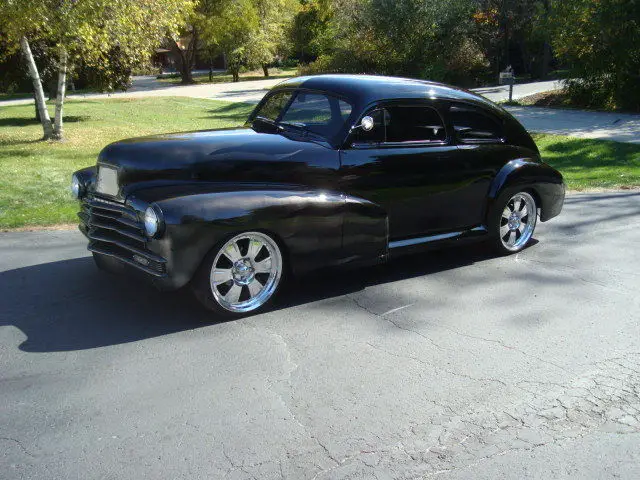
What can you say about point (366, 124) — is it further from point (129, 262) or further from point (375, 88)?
point (129, 262)

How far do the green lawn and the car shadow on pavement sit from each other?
2.67m

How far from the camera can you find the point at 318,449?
346 centimetres

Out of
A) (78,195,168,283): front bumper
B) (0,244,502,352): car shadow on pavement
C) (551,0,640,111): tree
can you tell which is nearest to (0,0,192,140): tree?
(0,244,502,352): car shadow on pavement

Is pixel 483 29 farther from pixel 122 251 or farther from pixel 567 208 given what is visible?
pixel 122 251

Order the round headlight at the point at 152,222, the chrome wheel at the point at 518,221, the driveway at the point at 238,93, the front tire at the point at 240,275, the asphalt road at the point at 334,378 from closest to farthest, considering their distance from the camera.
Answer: the asphalt road at the point at 334,378
the round headlight at the point at 152,222
the front tire at the point at 240,275
the chrome wheel at the point at 518,221
the driveway at the point at 238,93

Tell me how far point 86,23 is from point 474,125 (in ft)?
32.9

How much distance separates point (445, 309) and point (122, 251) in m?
2.49

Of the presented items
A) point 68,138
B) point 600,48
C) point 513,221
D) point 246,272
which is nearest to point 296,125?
point 246,272

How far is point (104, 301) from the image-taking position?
5441mm

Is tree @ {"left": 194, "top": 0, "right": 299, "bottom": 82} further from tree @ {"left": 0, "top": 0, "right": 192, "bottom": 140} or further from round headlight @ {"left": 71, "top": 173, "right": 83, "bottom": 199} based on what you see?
round headlight @ {"left": 71, "top": 173, "right": 83, "bottom": 199}

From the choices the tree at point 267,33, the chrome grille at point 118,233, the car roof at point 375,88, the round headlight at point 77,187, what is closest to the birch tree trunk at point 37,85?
the round headlight at point 77,187

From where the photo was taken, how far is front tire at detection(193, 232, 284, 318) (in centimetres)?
495

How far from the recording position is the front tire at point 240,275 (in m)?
4.95

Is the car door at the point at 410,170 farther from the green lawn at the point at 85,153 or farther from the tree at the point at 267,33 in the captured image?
the tree at the point at 267,33
